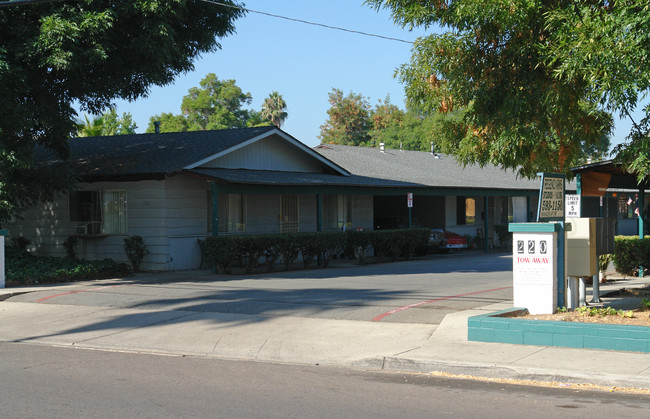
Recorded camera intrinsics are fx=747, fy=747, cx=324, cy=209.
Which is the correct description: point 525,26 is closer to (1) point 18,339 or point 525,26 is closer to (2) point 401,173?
(1) point 18,339

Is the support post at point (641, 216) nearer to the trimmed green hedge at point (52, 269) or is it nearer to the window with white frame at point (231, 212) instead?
the window with white frame at point (231, 212)

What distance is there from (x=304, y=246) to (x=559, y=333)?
14467mm

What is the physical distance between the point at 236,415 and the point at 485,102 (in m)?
8.12

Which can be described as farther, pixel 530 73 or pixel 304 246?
pixel 304 246

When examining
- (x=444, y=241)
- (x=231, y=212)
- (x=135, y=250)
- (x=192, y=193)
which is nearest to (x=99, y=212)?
(x=135, y=250)

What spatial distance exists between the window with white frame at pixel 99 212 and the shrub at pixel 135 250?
2.88 ft

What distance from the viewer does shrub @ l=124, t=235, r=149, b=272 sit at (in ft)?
75.0

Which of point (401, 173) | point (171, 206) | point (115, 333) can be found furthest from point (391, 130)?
point (115, 333)

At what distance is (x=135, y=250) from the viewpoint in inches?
902

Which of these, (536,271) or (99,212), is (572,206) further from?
(99,212)

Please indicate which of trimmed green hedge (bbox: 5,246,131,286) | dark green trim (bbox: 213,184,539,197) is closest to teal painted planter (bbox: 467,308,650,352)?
trimmed green hedge (bbox: 5,246,131,286)

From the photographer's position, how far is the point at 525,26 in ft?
39.5

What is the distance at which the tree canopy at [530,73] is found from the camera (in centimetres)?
1005

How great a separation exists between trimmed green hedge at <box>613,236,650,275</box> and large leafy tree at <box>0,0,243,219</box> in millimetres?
12960
